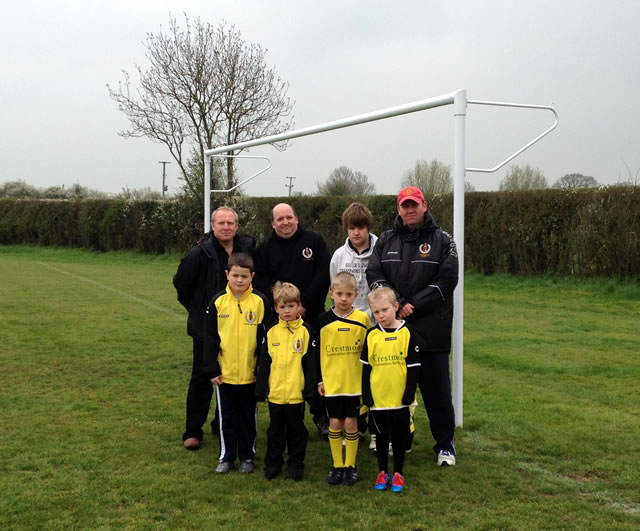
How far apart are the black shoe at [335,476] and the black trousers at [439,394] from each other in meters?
0.77

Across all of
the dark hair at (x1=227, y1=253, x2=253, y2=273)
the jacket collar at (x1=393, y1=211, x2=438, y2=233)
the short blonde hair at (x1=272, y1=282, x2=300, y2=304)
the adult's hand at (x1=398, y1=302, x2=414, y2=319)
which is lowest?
the adult's hand at (x1=398, y1=302, x2=414, y2=319)

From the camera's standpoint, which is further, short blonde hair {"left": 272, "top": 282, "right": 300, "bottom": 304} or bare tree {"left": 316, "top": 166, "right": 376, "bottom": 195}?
bare tree {"left": 316, "top": 166, "right": 376, "bottom": 195}

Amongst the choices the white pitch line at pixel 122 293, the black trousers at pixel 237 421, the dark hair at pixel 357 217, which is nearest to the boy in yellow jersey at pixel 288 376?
the black trousers at pixel 237 421

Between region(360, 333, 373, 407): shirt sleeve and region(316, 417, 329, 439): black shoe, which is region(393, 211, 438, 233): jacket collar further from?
region(316, 417, 329, 439): black shoe

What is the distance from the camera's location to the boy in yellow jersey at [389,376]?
413 cm

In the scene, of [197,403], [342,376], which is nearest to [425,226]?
[342,376]

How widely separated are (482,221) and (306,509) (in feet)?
43.4

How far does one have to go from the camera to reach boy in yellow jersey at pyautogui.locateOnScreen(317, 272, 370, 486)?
4.29 meters

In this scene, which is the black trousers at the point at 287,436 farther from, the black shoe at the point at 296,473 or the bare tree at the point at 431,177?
the bare tree at the point at 431,177

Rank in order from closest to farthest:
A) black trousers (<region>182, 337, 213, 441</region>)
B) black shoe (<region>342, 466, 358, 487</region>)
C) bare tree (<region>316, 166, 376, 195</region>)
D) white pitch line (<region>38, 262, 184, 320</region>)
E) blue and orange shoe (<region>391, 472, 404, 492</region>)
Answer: blue and orange shoe (<region>391, 472, 404, 492</region>)
black shoe (<region>342, 466, 358, 487</region>)
black trousers (<region>182, 337, 213, 441</region>)
white pitch line (<region>38, 262, 184, 320</region>)
bare tree (<region>316, 166, 376, 195</region>)

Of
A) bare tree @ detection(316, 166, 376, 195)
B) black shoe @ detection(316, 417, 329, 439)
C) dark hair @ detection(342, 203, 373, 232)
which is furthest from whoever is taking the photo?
bare tree @ detection(316, 166, 376, 195)

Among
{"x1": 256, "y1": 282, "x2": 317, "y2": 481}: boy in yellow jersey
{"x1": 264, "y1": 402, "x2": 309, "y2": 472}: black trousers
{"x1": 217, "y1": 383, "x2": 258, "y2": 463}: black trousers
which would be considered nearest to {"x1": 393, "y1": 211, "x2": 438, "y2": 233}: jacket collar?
{"x1": 256, "y1": 282, "x2": 317, "y2": 481}: boy in yellow jersey

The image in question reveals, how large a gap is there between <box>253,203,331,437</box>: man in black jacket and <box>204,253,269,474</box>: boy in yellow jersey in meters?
0.39

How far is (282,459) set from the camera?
4508 millimetres
